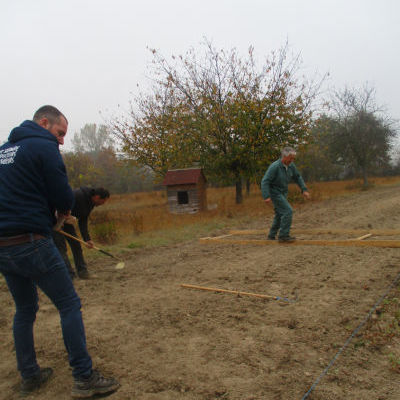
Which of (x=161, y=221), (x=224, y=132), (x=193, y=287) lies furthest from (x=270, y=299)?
(x=224, y=132)

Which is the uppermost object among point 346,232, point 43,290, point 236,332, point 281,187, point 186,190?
point 186,190

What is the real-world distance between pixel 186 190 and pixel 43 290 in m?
13.5

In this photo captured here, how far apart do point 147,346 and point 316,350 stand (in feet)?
5.02

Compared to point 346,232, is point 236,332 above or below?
below

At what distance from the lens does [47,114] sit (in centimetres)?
272

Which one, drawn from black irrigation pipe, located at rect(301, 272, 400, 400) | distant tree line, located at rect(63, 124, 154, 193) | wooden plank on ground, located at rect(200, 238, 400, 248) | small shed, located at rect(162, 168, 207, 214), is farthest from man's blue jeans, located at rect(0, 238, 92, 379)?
small shed, located at rect(162, 168, 207, 214)

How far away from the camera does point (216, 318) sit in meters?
3.84

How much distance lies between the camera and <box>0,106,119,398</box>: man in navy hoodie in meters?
2.44

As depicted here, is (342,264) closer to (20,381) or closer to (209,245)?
(209,245)

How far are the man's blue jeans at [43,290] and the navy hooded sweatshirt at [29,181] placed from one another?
15 centimetres

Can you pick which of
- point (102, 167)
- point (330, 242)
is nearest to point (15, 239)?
point (330, 242)

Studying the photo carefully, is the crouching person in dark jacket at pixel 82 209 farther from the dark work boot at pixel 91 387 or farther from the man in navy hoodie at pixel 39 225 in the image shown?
the dark work boot at pixel 91 387

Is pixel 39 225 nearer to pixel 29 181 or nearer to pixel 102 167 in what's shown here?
pixel 29 181

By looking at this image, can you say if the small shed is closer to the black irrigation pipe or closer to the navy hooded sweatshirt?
the black irrigation pipe
